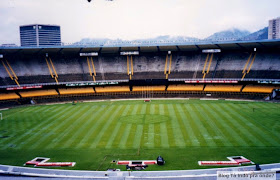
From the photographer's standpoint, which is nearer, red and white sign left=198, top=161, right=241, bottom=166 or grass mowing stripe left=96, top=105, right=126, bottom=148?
red and white sign left=198, top=161, right=241, bottom=166

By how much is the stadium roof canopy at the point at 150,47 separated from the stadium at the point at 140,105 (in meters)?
0.26

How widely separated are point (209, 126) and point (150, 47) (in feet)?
117

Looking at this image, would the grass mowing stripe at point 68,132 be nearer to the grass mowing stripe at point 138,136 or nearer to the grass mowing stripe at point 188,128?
the grass mowing stripe at point 138,136

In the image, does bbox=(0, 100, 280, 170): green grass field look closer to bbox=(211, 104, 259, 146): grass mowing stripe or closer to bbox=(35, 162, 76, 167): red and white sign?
bbox=(211, 104, 259, 146): grass mowing stripe

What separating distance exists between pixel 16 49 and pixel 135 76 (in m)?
29.2

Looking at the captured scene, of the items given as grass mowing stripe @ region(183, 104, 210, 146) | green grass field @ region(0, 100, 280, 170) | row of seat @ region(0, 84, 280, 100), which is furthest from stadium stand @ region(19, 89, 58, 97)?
grass mowing stripe @ region(183, 104, 210, 146)

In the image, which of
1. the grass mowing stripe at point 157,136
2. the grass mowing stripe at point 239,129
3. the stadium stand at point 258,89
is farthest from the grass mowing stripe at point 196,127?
the stadium stand at point 258,89

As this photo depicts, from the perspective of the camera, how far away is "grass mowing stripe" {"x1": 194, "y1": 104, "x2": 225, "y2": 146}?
2879 centimetres

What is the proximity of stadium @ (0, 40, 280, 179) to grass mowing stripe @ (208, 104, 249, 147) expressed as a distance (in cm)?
14

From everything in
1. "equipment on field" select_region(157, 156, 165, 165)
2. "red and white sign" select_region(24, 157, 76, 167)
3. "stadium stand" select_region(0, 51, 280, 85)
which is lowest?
"red and white sign" select_region(24, 157, 76, 167)

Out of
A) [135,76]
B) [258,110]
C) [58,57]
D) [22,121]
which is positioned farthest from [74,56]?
[258,110]

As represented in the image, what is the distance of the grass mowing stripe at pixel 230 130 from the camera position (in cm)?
2805

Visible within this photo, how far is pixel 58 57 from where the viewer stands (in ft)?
225

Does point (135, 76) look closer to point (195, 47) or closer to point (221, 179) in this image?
point (195, 47)
